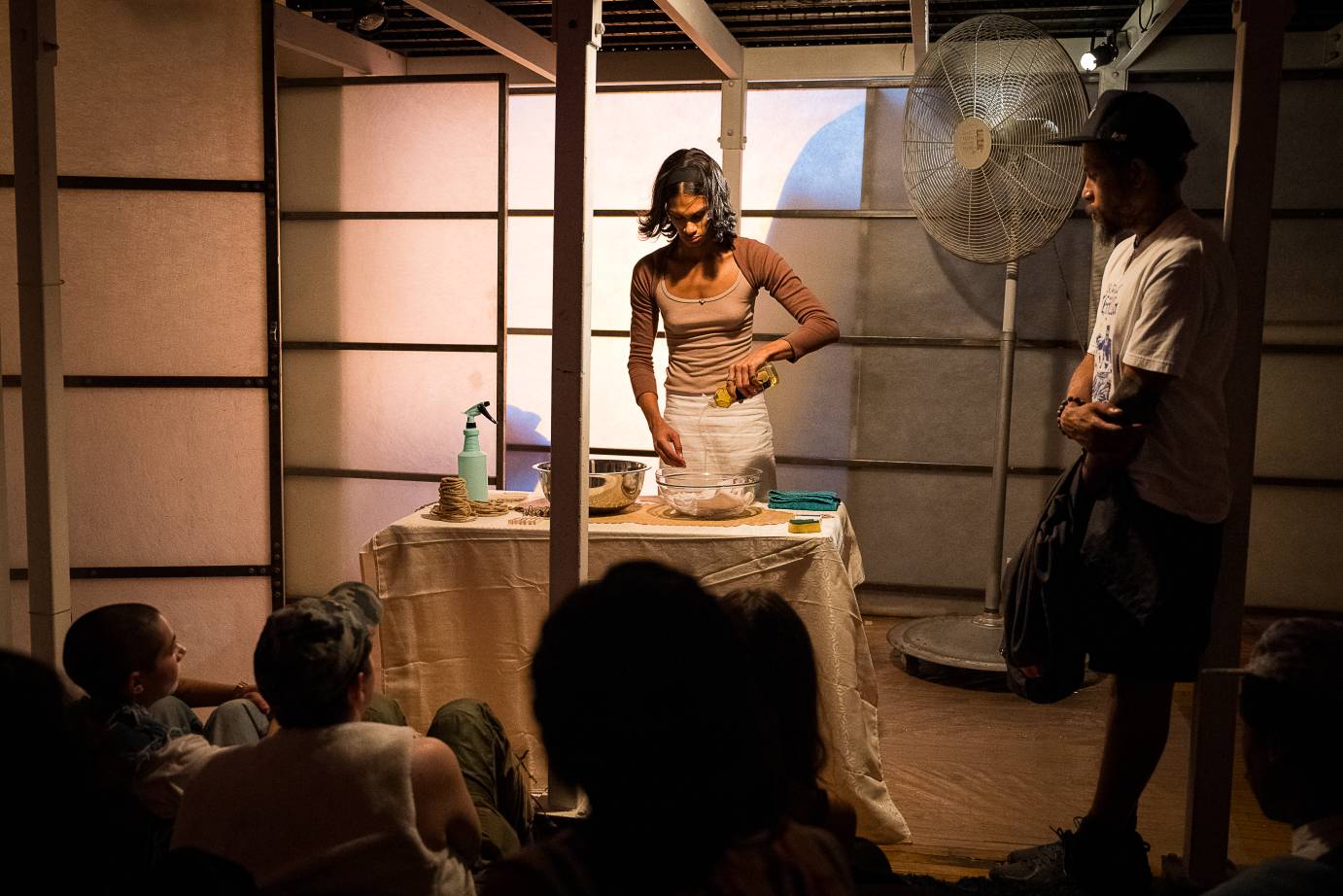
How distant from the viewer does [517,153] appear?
516cm

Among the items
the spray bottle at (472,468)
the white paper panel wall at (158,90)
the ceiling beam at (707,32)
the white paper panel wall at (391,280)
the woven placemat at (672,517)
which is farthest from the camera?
the white paper panel wall at (391,280)

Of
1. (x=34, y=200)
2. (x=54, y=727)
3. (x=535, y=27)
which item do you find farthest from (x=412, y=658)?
(x=535, y=27)

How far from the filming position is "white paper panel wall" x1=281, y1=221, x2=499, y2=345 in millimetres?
4637

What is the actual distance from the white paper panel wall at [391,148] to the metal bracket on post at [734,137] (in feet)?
3.12

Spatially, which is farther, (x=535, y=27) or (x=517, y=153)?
(x=517, y=153)

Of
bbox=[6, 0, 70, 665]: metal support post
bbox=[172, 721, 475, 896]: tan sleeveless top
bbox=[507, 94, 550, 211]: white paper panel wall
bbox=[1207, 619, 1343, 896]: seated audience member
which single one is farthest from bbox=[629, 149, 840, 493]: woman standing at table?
bbox=[1207, 619, 1343, 896]: seated audience member

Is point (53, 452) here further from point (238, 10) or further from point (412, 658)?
point (238, 10)

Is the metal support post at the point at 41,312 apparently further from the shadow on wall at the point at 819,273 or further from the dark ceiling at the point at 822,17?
the shadow on wall at the point at 819,273

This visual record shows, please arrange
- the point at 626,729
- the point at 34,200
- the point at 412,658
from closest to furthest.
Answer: the point at 626,729, the point at 34,200, the point at 412,658

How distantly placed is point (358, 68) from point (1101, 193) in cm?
391

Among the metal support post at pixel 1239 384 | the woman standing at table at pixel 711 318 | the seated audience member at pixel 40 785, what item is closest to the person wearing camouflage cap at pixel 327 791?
the seated audience member at pixel 40 785

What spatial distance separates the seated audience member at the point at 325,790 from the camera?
56.3 inches

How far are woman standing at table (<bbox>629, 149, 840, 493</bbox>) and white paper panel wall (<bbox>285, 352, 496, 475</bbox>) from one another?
1.42 metres

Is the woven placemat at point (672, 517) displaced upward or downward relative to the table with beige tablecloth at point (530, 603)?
upward
